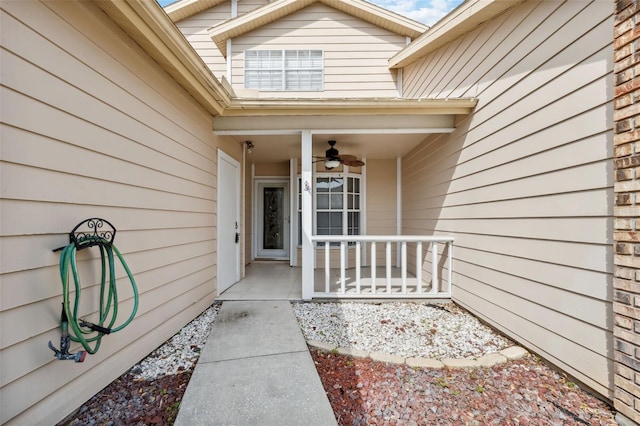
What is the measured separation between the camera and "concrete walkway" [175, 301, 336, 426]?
5.40 ft

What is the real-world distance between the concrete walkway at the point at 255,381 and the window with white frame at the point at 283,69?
4753 millimetres

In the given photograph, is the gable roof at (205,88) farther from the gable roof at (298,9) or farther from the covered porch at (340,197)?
the gable roof at (298,9)

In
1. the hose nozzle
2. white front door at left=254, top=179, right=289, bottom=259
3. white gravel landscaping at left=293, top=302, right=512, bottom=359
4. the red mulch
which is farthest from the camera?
white front door at left=254, top=179, right=289, bottom=259

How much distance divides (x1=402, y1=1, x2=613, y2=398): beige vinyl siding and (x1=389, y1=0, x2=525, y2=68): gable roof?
110 mm

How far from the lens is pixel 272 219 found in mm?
6824

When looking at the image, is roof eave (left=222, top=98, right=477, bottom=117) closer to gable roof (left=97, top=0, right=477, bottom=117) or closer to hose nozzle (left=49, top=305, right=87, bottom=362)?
gable roof (left=97, top=0, right=477, bottom=117)

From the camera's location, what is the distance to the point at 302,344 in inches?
98.6

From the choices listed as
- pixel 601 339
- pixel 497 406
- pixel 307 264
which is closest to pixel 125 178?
pixel 307 264

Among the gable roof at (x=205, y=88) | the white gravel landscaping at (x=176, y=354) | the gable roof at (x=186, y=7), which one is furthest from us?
the gable roof at (x=186, y=7)

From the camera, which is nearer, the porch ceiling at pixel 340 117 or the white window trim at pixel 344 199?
the porch ceiling at pixel 340 117

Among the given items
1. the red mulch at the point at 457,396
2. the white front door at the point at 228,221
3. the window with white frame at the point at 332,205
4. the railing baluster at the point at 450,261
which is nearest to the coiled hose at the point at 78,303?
the red mulch at the point at 457,396

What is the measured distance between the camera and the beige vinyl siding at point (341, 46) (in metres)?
5.66

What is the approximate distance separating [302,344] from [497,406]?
A: 1513 mm

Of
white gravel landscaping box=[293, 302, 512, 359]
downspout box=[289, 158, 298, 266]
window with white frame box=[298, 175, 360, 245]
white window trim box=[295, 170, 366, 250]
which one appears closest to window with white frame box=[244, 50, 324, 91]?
downspout box=[289, 158, 298, 266]
